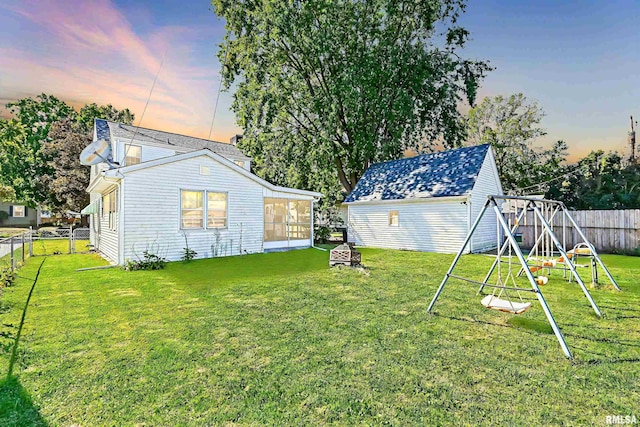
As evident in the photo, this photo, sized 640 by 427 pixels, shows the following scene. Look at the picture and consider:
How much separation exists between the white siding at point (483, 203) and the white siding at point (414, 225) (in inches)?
30.3

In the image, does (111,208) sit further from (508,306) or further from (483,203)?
(483,203)

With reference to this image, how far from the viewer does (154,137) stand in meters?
18.4

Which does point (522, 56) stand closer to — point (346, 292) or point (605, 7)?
point (605, 7)

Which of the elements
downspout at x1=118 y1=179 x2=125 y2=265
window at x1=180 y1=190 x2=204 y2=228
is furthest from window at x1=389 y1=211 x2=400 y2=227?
downspout at x1=118 y1=179 x2=125 y2=265

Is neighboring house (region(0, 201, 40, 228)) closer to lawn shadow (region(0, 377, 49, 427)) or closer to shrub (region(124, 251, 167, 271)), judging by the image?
shrub (region(124, 251, 167, 271))

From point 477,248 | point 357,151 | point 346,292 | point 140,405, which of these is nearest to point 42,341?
point 140,405

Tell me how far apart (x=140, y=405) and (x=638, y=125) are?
2886cm

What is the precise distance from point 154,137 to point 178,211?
1017 cm

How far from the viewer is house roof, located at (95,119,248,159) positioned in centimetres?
1698

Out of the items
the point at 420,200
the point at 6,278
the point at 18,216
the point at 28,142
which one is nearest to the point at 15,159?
the point at 28,142

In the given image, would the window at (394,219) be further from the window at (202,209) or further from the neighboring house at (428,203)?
the window at (202,209)

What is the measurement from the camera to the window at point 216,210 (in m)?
11.5

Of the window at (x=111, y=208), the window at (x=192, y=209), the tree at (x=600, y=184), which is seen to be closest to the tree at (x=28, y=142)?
the window at (x=111, y=208)

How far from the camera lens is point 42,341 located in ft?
12.7
